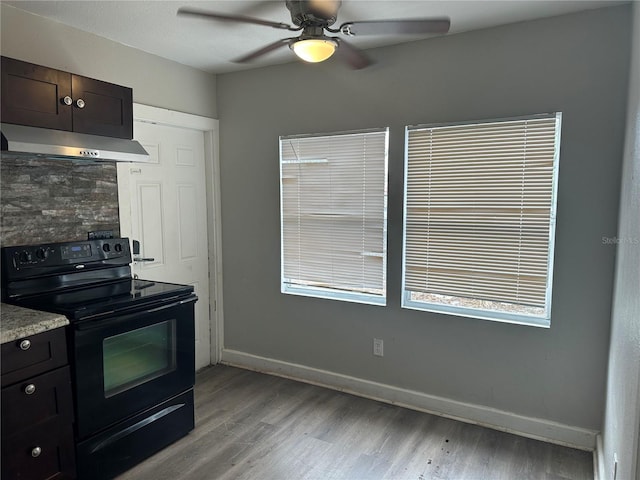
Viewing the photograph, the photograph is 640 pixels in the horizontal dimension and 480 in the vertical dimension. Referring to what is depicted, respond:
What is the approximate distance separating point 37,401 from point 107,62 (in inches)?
81.3

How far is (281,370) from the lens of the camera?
3.52 m

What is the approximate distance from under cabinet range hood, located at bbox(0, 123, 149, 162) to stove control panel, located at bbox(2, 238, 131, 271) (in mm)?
515

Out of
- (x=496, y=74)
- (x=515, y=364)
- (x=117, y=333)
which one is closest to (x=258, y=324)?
(x=117, y=333)

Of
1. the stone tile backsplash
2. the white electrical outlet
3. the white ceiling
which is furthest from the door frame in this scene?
the white electrical outlet

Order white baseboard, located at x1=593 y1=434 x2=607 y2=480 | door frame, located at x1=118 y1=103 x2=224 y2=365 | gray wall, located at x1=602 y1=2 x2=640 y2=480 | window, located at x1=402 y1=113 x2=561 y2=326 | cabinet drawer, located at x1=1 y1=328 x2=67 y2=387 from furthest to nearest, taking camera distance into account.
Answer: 1. door frame, located at x1=118 y1=103 x2=224 y2=365
2. window, located at x1=402 y1=113 x2=561 y2=326
3. white baseboard, located at x1=593 y1=434 x2=607 y2=480
4. cabinet drawer, located at x1=1 y1=328 x2=67 y2=387
5. gray wall, located at x1=602 y1=2 x2=640 y2=480

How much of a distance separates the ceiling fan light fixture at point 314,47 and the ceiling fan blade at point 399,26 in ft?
0.37

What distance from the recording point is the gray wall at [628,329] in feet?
4.42

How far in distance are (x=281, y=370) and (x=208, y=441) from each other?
40.0 inches

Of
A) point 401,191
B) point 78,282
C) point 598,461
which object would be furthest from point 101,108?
point 598,461

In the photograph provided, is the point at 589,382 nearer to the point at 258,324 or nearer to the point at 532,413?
the point at 532,413

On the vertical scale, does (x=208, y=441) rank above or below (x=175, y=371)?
below

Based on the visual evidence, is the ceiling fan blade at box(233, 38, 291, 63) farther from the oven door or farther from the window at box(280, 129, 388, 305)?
the oven door

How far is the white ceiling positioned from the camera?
7.40 feet

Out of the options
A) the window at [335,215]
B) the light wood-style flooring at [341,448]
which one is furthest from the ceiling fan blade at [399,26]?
the light wood-style flooring at [341,448]
